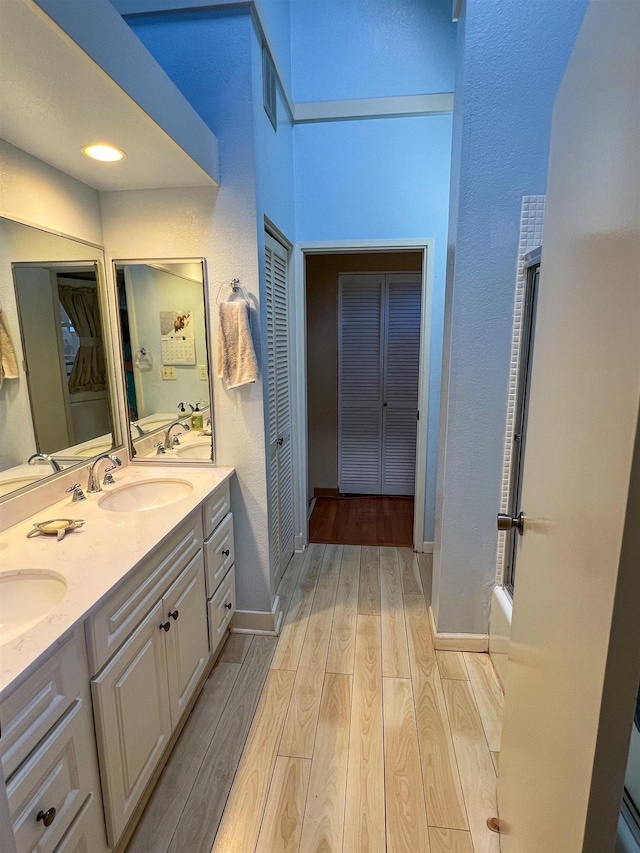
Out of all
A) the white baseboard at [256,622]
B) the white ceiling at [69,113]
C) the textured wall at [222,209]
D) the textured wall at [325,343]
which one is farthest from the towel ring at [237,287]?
the textured wall at [325,343]

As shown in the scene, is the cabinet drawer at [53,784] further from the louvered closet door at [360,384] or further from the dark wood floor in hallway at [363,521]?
the louvered closet door at [360,384]

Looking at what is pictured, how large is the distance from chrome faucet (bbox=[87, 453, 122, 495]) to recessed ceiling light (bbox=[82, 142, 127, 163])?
113cm

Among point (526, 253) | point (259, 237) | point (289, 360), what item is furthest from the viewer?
point (289, 360)

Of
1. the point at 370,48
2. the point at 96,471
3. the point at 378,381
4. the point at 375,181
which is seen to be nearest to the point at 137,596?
the point at 96,471

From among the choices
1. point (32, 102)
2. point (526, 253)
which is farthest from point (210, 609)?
point (526, 253)

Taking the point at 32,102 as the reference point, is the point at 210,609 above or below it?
below

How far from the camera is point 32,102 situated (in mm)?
1187

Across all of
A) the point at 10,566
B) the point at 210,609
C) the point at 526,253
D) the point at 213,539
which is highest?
the point at 526,253

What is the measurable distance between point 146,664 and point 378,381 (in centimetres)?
313

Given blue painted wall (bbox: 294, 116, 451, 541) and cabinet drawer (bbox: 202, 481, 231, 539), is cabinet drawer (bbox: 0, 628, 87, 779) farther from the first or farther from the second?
blue painted wall (bbox: 294, 116, 451, 541)

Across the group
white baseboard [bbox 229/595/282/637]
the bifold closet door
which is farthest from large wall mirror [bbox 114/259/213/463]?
the bifold closet door

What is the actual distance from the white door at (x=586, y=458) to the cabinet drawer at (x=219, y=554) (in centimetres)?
124

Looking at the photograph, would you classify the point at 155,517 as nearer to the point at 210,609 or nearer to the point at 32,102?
the point at 210,609

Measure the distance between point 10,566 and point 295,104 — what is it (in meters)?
2.69
